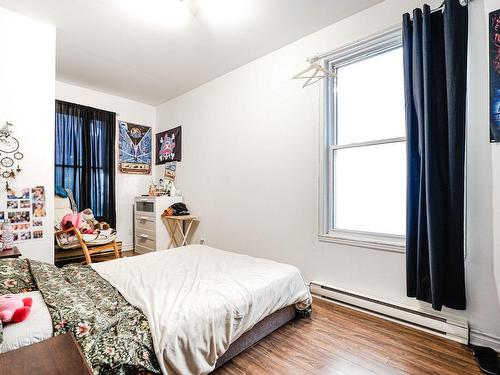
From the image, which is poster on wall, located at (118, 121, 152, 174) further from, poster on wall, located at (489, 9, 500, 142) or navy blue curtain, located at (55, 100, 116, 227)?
poster on wall, located at (489, 9, 500, 142)

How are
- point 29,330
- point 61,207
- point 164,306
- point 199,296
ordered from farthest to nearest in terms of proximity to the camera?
point 61,207, point 199,296, point 164,306, point 29,330

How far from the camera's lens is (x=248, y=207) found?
336 centimetres

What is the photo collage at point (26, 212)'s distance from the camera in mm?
2414

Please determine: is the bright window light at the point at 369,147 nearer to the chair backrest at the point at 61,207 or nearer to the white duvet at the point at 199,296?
the white duvet at the point at 199,296

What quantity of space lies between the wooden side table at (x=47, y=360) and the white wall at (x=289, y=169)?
2228 mm

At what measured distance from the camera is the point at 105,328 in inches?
44.1

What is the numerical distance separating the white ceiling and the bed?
2.24 m

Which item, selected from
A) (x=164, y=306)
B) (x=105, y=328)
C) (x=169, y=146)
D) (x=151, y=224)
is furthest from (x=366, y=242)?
(x=169, y=146)

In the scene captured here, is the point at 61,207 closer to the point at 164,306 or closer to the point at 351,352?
the point at 164,306

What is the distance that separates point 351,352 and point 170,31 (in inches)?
126

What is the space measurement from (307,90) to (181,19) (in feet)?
4.64

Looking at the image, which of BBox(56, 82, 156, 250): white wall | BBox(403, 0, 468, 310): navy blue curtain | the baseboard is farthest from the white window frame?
BBox(56, 82, 156, 250): white wall

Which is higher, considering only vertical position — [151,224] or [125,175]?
[125,175]

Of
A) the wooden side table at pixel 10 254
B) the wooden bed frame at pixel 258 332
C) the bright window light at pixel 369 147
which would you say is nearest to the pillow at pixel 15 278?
the wooden side table at pixel 10 254
